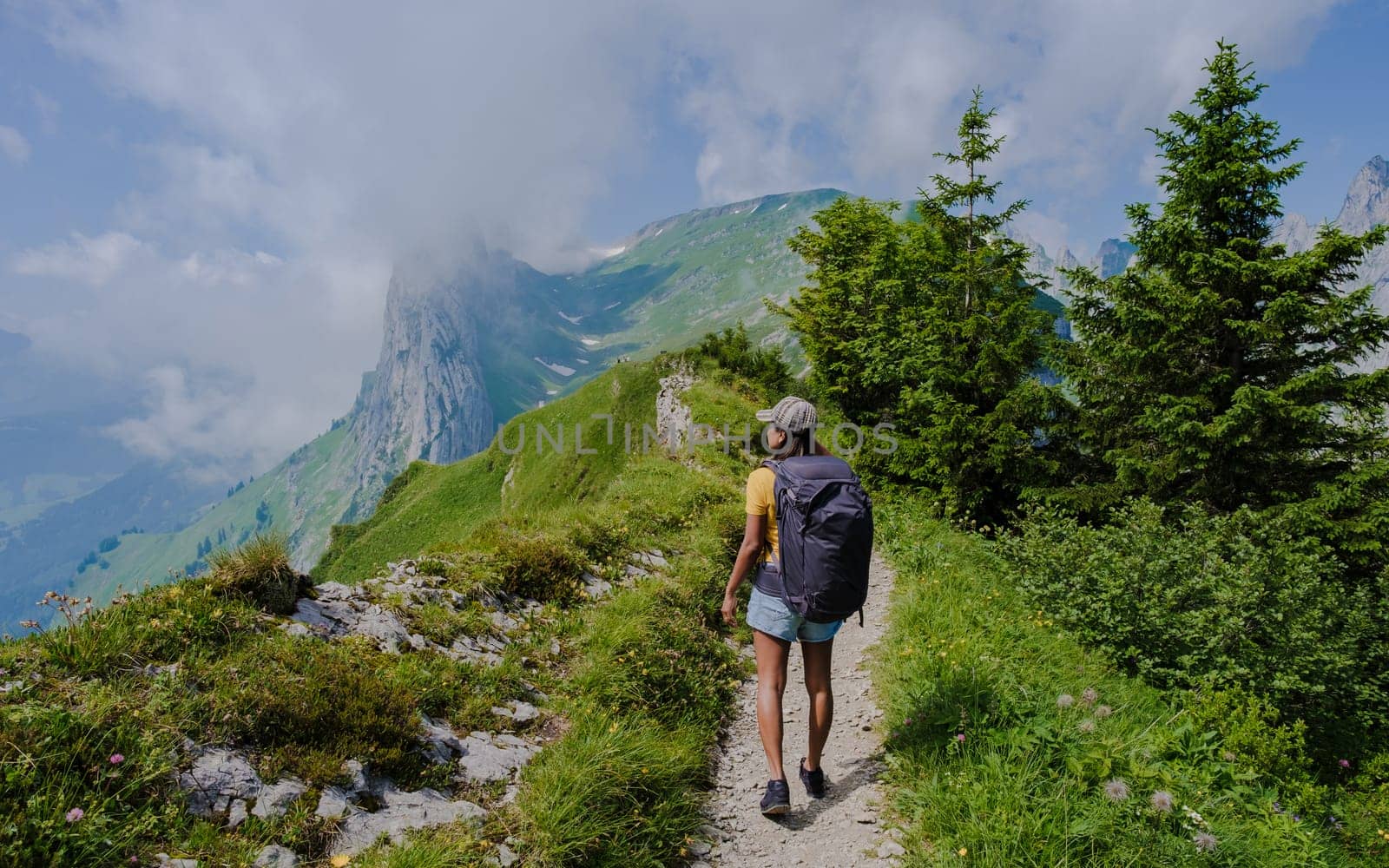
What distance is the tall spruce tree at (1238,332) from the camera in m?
13.1

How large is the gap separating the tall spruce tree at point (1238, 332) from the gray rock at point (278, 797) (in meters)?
15.9

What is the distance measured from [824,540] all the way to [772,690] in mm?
1350

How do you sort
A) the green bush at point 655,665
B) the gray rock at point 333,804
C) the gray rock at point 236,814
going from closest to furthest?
the gray rock at point 236,814, the gray rock at point 333,804, the green bush at point 655,665

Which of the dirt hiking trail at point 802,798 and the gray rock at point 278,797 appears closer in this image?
the gray rock at point 278,797

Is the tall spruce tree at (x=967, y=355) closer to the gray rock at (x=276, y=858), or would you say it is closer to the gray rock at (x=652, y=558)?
the gray rock at (x=652, y=558)

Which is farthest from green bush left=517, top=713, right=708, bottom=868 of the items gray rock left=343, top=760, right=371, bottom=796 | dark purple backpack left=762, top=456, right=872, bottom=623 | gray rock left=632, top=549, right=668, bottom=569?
gray rock left=632, top=549, right=668, bottom=569

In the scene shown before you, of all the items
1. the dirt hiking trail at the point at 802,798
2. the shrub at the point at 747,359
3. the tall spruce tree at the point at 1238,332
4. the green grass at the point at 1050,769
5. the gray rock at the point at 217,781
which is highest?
the shrub at the point at 747,359

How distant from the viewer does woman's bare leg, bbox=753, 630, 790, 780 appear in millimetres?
5004

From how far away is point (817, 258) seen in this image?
27594 millimetres

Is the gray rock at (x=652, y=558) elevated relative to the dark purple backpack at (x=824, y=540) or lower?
lower

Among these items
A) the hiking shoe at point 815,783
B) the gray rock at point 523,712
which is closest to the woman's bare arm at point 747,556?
the hiking shoe at point 815,783

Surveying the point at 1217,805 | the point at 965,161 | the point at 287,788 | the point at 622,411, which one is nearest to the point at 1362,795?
the point at 1217,805

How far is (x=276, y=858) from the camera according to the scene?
3611 millimetres

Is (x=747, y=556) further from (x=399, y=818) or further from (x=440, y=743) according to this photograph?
(x=399, y=818)
